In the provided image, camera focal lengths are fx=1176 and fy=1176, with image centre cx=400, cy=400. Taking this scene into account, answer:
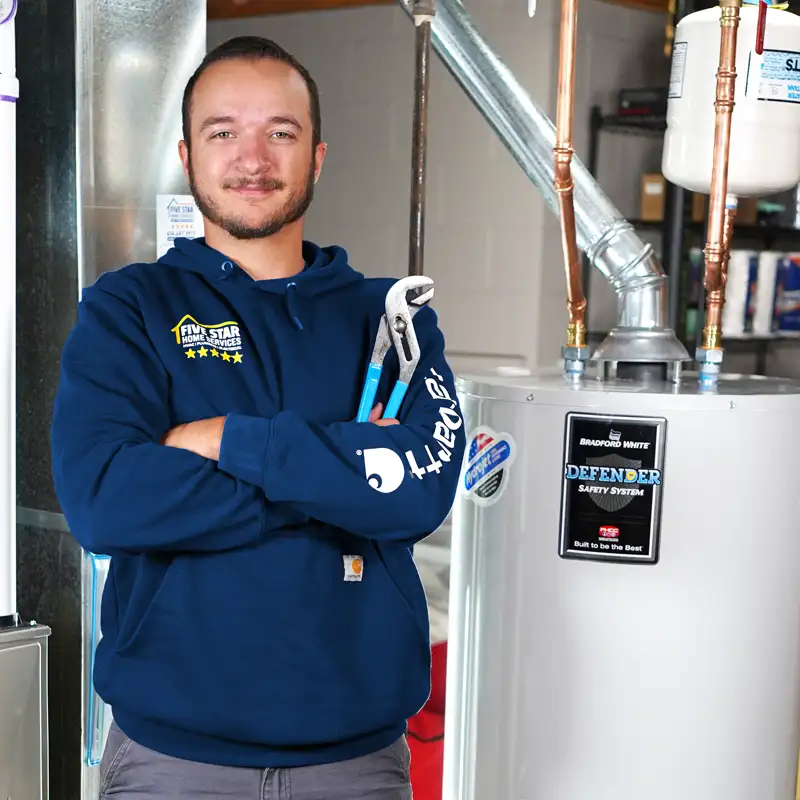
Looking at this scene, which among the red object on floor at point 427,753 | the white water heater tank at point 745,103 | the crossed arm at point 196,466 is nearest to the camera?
the crossed arm at point 196,466

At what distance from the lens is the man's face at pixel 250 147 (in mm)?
1384

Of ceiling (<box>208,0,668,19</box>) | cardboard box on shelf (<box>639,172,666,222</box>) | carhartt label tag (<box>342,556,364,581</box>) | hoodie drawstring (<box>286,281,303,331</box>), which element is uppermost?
ceiling (<box>208,0,668,19</box>)

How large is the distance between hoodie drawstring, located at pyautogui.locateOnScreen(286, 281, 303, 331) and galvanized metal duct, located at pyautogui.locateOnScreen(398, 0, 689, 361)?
0.55 meters

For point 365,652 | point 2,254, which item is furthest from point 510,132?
point 365,652

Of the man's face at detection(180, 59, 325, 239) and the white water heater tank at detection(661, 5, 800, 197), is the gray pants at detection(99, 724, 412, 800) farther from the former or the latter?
the white water heater tank at detection(661, 5, 800, 197)

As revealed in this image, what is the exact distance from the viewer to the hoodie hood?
1.39m

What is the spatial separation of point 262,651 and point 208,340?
0.36 m

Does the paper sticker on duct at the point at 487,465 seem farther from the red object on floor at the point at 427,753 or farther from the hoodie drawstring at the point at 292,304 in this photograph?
the red object on floor at the point at 427,753

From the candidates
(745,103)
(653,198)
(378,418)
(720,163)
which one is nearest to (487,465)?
(378,418)

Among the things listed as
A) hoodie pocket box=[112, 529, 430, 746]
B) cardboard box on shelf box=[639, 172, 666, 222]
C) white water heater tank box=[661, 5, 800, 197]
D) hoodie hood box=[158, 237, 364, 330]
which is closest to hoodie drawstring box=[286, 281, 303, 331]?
hoodie hood box=[158, 237, 364, 330]

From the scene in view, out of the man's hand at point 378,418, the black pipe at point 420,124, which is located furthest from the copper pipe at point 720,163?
the man's hand at point 378,418

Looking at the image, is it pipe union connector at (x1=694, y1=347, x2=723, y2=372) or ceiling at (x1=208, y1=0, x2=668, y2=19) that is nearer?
pipe union connector at (x1=694, y1=347, x2=723, y2=372)

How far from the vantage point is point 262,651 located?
1.29 m

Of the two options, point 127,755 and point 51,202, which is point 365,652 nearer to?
point 127,755
